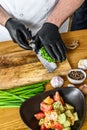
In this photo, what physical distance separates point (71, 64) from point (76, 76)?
92 mm

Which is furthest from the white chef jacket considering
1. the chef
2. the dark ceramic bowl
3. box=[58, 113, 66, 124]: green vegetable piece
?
box=[58, 113, 66, 124]: green vegetable piece

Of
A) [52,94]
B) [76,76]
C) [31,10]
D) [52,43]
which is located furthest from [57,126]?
[31,10]

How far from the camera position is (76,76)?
1094 millimetres

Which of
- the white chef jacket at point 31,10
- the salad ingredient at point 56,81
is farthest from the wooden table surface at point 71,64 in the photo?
the white chef jacket at point 31,10

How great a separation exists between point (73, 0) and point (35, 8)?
0.18 metres

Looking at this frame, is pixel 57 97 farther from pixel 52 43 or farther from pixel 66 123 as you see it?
pixel 52 43

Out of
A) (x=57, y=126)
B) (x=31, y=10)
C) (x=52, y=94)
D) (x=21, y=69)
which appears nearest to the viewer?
(x=57, y=126)

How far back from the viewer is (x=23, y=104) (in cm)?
97

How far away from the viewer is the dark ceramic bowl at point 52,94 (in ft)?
3.04

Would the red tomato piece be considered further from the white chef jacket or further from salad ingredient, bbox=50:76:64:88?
the white chef jacket

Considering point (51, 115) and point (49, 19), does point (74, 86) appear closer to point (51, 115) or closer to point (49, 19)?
point (51, 115)

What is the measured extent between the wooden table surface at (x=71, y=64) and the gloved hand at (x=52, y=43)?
0.07 metres

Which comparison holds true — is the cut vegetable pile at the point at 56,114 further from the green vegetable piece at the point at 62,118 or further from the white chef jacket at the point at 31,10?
the white chef jacket at the point at 31,10

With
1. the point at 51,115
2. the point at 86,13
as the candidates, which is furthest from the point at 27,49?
the point at 86,13
